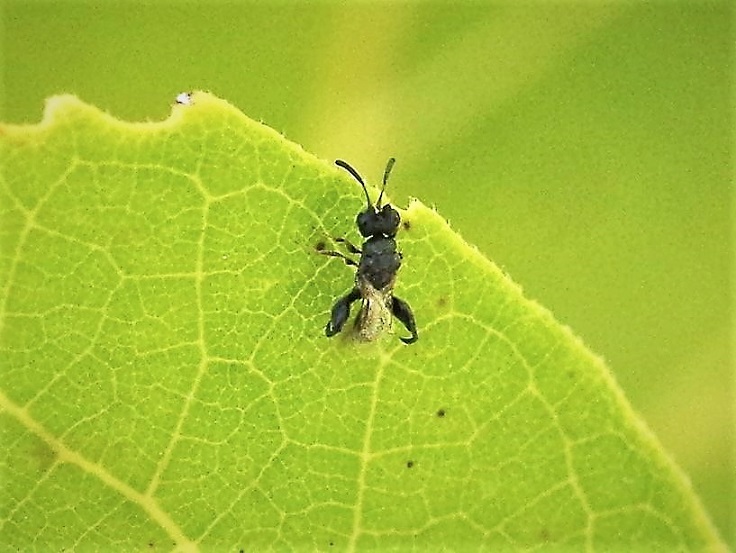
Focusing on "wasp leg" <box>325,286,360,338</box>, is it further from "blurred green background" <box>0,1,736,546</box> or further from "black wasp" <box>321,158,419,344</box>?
"blurred green background" <box>0,1,736,546</box>

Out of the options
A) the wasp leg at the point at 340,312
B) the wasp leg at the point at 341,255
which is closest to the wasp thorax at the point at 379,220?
the wasp leg at the point at 341,255

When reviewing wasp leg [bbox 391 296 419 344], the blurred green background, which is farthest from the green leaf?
the blurred green background

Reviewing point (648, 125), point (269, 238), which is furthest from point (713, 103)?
point (269, 238)

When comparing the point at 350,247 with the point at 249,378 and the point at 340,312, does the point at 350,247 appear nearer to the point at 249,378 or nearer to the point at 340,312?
the point at 340,312

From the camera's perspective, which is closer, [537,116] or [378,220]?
[378,220]

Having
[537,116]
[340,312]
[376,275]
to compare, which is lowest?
[340,312]

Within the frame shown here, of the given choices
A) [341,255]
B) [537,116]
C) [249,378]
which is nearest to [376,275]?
[341,255]

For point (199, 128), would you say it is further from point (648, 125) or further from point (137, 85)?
point (648, 125)
